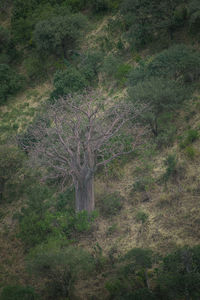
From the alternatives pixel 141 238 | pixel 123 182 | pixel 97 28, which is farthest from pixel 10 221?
pixel 97 28

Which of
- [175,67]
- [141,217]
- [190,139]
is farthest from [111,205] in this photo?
[175,67]

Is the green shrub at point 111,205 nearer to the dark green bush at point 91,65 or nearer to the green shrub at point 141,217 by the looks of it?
the green shrub at point 141,217

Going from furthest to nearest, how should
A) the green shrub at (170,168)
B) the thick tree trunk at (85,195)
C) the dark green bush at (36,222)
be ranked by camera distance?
the green shrub at (170,168) < the thick tree trunk at (85,195) < the dark green bush at (36,222)

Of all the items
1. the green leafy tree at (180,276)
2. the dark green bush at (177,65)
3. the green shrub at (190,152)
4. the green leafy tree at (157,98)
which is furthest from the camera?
the dark green bush at (177,65)

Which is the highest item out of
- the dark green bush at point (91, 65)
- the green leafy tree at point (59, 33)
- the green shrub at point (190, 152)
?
the green leafy tree at point (59, 33)

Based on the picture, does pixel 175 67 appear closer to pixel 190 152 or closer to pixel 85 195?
pixel 190 152

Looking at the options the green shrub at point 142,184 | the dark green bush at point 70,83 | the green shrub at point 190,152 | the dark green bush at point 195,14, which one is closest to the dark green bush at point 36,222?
the green shrub at point 142,184

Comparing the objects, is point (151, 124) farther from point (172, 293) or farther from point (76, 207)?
point (172, 293)

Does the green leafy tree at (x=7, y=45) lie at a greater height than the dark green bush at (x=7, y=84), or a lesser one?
greater
